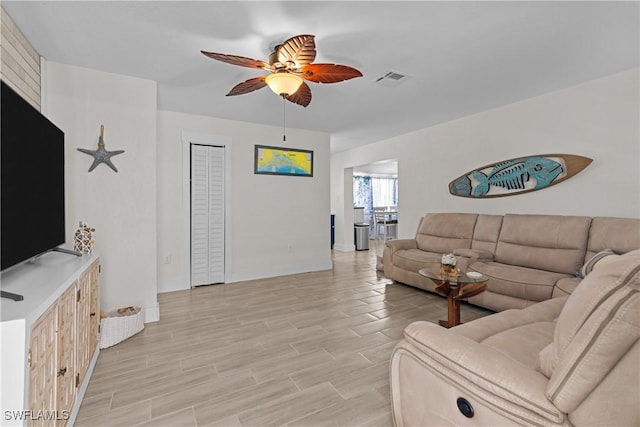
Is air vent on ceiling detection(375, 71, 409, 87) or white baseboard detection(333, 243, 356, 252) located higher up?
air vent on ceiling detection(375, 71, 409, 87)

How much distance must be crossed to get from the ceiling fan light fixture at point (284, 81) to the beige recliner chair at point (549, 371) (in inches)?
74.3

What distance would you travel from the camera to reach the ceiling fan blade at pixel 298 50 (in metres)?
1.86

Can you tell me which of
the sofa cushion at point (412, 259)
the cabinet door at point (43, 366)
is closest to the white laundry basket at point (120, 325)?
the cabinet door at point (43, 366)

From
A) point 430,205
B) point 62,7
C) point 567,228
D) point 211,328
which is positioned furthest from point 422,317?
point 62,7

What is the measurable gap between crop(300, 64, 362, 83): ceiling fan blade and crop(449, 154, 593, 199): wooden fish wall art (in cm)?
289

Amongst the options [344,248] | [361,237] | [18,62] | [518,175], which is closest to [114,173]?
[18,62]

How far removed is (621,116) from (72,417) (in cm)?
510

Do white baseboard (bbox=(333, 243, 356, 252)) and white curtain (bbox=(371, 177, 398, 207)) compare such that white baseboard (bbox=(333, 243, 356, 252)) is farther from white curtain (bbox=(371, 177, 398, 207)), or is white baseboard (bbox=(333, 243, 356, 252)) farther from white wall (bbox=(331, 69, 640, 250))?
white curtain (bbox=(371, 177, 398, 207))

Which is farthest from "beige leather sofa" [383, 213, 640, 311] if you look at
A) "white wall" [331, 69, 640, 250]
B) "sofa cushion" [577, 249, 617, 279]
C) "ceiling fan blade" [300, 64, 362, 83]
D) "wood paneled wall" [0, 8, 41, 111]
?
"wood paneled wall" [0, 8, 41, 111]

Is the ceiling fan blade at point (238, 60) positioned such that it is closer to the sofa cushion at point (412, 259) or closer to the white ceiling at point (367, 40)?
the white ceiling at point (367, 40)

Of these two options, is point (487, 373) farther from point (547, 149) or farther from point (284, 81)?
point (547, 149)

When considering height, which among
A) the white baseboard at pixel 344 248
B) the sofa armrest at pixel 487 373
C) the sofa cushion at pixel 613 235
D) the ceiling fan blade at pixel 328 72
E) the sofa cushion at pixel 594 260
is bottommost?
the white baseboard at pixel 344 248

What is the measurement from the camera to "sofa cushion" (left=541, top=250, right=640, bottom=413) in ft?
2.64

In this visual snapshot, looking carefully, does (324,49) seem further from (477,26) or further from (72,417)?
(72,417)
